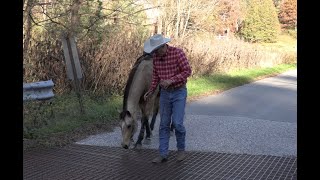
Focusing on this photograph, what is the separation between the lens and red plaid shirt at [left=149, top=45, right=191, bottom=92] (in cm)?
652

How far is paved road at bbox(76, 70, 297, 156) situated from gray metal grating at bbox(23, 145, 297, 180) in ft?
1.60

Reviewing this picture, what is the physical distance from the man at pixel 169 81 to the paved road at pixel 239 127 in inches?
38.7

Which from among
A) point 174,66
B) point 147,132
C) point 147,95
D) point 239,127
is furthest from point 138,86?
point 239,127

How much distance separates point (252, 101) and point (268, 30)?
145 feet

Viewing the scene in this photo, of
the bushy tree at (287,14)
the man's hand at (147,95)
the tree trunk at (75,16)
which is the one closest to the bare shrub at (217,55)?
the tree trunk at (75,16)

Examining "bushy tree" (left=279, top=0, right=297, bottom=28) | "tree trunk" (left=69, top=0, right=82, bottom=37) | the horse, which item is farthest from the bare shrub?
"bushy tree" (left=279, top=0, right=297, bottom=28)

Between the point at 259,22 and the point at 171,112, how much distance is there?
50.3 m

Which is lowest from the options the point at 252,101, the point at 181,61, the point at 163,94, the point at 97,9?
the point at 252,101

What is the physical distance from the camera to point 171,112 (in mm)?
6801

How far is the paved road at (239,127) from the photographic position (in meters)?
7.87

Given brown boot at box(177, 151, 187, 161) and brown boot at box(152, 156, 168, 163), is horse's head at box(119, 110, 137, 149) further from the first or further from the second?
brown boot at box(177, 151, 187, 161)

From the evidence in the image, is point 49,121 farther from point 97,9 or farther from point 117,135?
point 97,9
